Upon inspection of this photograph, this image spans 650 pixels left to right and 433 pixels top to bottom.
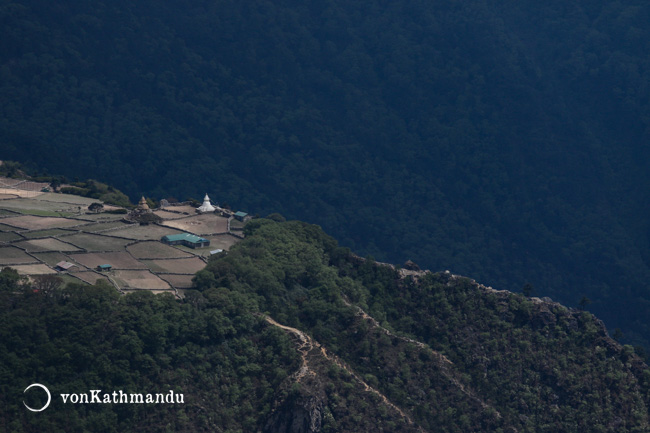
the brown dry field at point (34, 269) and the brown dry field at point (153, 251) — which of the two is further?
the brown dry field at point (153, 251)

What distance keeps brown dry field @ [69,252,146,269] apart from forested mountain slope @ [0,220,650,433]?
9401 millimetres

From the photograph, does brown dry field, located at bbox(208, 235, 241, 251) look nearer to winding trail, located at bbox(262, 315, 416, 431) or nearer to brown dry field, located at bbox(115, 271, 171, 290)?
brown dry field, located at bbox(115, 271, 171, 290)

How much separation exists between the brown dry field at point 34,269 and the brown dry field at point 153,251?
478 inches

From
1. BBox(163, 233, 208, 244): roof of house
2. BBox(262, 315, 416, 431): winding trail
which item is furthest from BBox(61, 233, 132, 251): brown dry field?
BBox(262, 315, 416, 431): winding trail

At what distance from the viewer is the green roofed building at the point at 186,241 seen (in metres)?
126

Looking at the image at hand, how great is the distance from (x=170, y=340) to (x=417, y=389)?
92.4 feet

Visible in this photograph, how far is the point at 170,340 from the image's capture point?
332 feet

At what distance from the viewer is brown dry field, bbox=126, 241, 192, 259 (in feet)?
395

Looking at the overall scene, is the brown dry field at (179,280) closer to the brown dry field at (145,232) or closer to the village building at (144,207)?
the brown dry field at (145,232)

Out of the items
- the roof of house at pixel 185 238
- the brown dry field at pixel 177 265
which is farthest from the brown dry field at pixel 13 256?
the roof of house at pixel 185 238

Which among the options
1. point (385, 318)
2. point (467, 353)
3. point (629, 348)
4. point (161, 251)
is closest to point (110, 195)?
point (161, 251)

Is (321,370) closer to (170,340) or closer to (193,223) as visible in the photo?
(170,340)

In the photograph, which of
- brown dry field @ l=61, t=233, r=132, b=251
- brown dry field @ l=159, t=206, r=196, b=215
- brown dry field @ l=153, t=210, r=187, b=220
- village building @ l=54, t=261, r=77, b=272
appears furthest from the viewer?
brown dry field @ l=159, t=206, r=196, b=215

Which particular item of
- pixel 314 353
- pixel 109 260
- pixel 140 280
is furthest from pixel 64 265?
pixel 314 353
